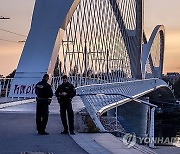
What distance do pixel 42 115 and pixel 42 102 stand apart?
0.32 meters

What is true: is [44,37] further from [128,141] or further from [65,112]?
[128,141]

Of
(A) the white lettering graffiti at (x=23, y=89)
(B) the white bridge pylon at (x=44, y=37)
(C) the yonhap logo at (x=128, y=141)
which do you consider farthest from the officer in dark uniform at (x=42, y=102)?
(A) the white lettering graffiti at (x=23, y=89)

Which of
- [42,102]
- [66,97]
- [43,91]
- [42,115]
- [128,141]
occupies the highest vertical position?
[43,91]

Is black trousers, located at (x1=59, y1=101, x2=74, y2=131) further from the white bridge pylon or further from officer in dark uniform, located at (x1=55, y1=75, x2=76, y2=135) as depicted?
the white bridge pylon

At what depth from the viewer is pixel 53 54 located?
27875 millimetres

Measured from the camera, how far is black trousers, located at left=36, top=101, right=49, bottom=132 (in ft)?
46.2

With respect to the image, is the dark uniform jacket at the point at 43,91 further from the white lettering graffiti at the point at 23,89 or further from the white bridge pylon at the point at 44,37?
the white lettering graffiti at the point at 23,89

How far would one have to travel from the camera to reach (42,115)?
14.2m

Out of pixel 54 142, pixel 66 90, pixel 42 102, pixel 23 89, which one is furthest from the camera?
pixel 23 89

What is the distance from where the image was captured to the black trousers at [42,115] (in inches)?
555

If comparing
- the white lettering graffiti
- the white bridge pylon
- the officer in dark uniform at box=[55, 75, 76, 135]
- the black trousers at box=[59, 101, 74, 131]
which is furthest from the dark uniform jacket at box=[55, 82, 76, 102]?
the white lettering graffiti

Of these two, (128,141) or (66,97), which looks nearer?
(128,141)

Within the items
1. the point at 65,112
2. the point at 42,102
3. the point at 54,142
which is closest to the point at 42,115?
the point at 42,102

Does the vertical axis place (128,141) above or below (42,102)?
below
